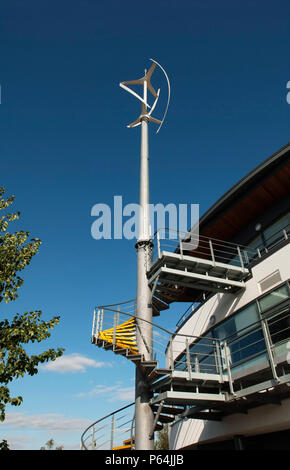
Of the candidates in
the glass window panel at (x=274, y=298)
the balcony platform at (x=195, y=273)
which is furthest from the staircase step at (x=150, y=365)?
the glass window panel at (x=274, y=298)

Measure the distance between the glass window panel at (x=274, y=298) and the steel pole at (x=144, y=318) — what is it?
3.96m

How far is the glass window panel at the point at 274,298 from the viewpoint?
34.4ft

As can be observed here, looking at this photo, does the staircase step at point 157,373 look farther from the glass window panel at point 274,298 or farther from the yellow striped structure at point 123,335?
A: the glass window panel at point 274,298

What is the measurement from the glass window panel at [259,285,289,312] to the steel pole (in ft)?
13.0

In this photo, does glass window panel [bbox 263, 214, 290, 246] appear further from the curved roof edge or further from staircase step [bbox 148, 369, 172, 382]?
staircase step [bbox 148, 369, 172, 382]

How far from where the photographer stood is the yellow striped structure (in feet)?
34.8

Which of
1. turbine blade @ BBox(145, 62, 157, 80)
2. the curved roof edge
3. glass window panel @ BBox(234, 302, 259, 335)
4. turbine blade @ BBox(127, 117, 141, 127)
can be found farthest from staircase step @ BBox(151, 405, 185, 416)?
turbine blade @ BBox(145, 62, 157, 80)

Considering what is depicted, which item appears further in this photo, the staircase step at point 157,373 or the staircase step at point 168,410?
the staircase step at point 168,410

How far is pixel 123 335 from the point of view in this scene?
11328 millimetres

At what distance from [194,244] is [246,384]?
884 centimetres
